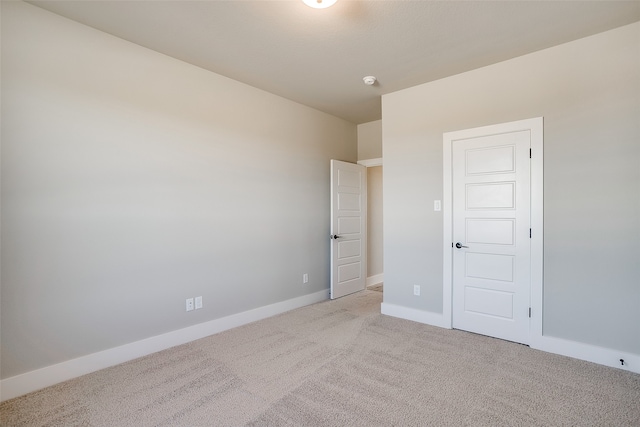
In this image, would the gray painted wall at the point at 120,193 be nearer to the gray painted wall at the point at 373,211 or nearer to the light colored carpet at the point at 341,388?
the light colored carpet at the point at 341,388

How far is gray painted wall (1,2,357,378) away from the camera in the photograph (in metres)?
2.14

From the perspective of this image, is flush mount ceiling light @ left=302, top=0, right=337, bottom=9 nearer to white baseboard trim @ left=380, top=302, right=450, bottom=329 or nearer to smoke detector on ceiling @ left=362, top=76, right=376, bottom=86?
smoke detector on ceiling @ left=362, top=76, right=376, bottom=86

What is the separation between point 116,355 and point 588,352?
13.0ft

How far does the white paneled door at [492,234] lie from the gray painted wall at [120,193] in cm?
213

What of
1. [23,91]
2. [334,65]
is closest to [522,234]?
[334,65]

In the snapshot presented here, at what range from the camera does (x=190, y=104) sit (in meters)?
3.02

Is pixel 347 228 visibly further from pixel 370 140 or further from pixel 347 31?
pixel 347 31

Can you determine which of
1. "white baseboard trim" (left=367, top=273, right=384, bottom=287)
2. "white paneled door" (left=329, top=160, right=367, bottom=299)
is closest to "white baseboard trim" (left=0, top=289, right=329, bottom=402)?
"white paneled door" (left=329, top=160, right=367, bottom=299)

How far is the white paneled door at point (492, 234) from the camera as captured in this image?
9.53ft

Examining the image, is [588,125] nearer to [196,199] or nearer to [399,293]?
[399,293]

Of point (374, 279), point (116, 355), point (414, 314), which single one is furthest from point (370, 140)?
point (116, 355)

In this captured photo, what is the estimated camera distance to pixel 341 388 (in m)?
2.17

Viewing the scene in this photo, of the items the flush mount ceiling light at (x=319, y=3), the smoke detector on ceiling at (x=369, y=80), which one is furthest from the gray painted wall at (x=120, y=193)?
the flush mount ceiling light at (x=319, y=3)

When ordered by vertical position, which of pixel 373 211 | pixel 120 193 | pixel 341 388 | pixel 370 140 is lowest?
pixel 341 388
